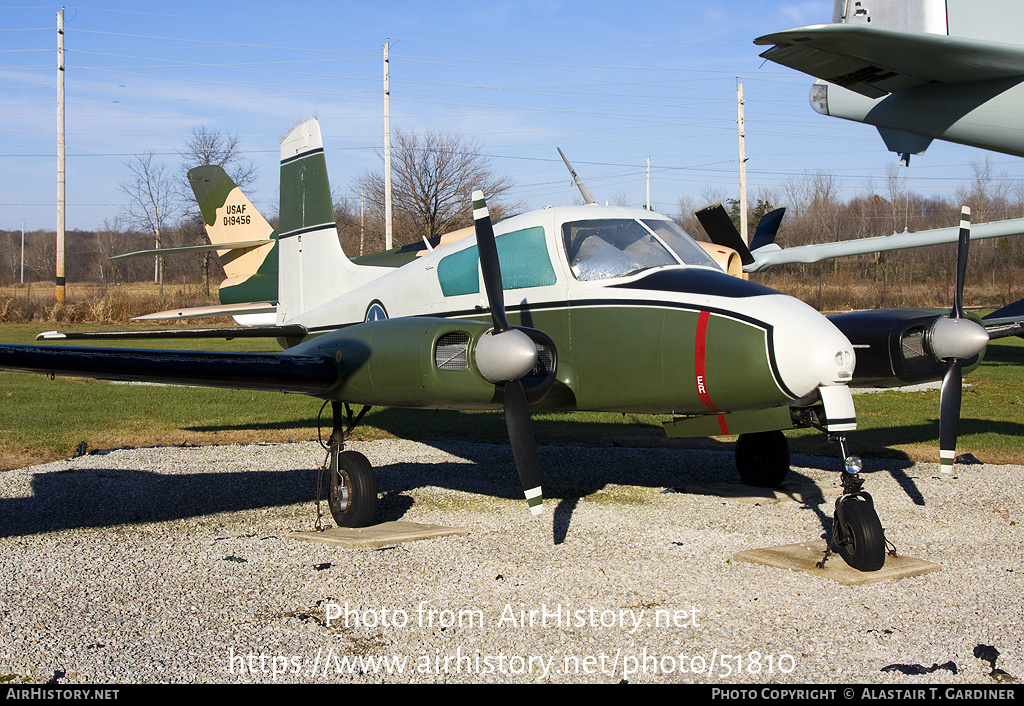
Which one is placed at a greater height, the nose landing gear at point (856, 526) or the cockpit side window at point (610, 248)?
the cockpit side window at point (610, 248)

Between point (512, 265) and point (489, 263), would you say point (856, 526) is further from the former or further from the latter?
point (512, 265)

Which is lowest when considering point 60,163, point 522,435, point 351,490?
point 351,490

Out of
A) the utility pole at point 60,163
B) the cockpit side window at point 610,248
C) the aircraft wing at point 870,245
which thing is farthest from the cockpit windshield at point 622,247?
the utility pole at point 60,163

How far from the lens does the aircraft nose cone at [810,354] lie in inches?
243

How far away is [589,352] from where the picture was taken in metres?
7.49

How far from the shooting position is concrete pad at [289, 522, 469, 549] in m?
7.24

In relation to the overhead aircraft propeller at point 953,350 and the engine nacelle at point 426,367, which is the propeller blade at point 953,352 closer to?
the overhead aircraft propeller at point 953,350

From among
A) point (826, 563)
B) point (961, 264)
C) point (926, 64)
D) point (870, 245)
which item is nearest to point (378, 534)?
point (826, 563)

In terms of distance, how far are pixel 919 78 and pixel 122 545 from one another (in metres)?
9.91

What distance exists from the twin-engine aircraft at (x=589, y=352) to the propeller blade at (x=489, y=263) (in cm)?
2

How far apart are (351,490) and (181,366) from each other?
6.55 feet

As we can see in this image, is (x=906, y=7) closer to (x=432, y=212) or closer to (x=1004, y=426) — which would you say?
(x=1004, y=426)

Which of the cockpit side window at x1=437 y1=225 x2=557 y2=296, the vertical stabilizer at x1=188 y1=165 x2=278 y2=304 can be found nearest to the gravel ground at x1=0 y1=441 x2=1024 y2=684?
the cockpit side window at x1=437 y1=225 x2=557 y2=296

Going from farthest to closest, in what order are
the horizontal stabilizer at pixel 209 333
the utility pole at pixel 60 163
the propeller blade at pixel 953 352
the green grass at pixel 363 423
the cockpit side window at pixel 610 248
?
the utility pole at pixel 60 163 → the green grass at pixel 363 423 → the horizontal stabilizer at pixel 209 333 → the propeller blade at pixel 953 352 → the cockpit side window at pixel 610 248
